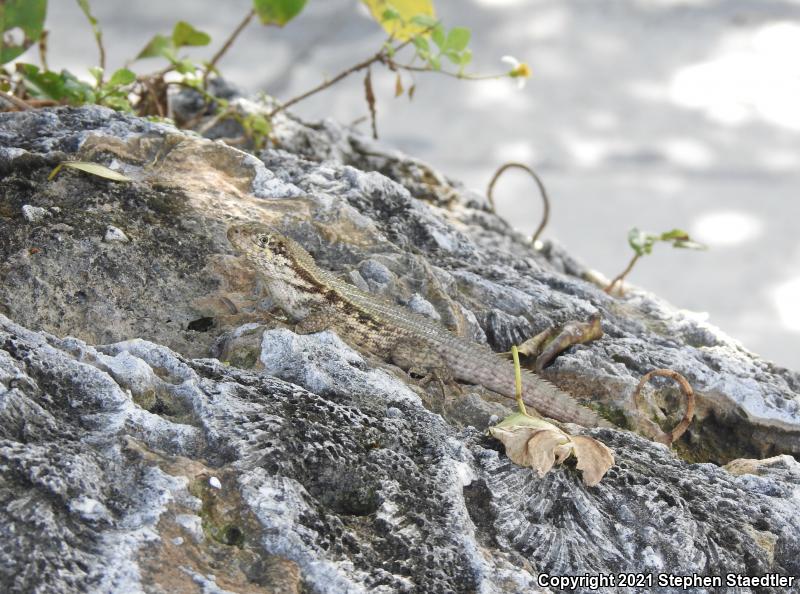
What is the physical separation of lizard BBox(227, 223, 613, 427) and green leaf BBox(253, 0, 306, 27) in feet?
3.07

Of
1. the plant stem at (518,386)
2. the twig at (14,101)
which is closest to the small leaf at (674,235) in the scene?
the plant stem at (518,386)

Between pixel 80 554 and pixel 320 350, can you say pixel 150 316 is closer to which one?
pixel 320 350

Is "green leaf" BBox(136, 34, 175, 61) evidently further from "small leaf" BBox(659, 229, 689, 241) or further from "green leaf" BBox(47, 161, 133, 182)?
"small leaf" BBox(659, 229, 689, 241)

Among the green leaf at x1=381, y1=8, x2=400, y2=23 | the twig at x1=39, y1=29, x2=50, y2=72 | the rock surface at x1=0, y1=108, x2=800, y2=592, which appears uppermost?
the green leaf at x1=381, y1=8, x2=400, y2=23

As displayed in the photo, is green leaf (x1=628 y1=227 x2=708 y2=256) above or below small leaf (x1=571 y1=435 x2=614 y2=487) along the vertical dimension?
above

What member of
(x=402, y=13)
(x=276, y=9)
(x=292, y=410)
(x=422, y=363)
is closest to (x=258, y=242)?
(x=422, y=363)

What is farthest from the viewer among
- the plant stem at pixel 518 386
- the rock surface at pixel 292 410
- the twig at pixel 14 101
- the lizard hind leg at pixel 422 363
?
the twig at pixel 14 101

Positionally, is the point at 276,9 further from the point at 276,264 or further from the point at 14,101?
the point at 276,264

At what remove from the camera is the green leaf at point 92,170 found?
2316 mm

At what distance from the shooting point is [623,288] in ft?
11.0

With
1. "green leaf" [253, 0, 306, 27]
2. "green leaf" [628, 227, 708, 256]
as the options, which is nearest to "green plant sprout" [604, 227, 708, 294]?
"green leaf" [628, 227, 708, 256]

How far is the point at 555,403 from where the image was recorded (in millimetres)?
2281

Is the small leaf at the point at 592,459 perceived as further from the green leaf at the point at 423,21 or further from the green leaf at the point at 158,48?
the green leaf at the point at 158,48

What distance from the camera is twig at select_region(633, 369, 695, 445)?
2.26 m
